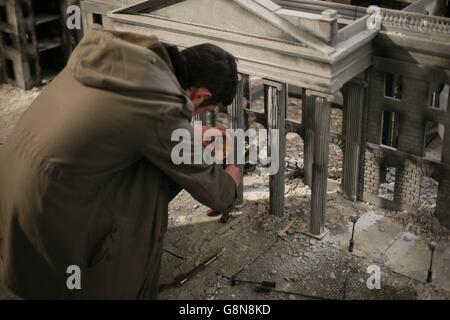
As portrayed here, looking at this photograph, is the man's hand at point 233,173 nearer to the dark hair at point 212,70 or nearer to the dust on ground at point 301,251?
the dark hair at point 212,70

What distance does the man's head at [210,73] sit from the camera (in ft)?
26.2

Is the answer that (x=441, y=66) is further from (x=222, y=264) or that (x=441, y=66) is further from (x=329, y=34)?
(x=222, y=264)

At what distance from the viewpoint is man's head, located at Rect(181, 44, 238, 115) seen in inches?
314

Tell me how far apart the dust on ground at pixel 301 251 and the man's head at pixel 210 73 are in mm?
7267

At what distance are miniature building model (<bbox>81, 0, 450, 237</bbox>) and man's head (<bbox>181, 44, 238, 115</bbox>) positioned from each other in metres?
6.09

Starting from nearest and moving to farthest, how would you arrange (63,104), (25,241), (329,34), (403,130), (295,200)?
(63,104) → (25,241) → (329,34) → (403,130) → (295,200)

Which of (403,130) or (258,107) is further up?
(403,130)

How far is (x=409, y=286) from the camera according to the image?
14734 millimetres

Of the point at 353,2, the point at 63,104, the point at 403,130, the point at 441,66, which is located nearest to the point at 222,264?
the point at 403,130

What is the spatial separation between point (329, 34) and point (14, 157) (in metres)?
8.17

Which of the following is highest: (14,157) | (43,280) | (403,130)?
(14,157)

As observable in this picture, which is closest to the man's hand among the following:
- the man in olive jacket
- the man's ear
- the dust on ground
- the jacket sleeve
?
the man in olive jacket

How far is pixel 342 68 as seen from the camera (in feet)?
47.1

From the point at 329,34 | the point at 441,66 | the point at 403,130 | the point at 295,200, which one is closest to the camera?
the point at 329,34
